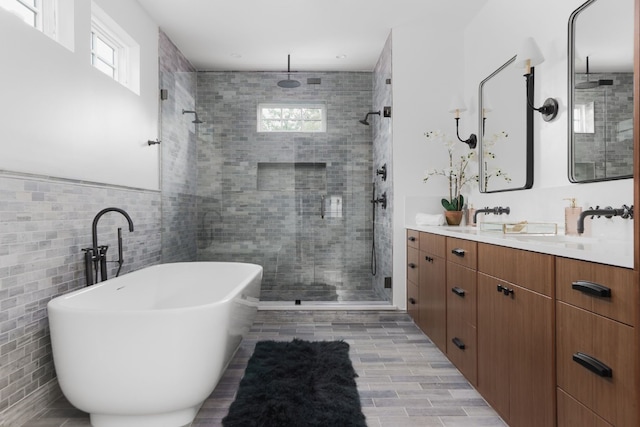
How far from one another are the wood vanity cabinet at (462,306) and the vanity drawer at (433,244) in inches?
4.7

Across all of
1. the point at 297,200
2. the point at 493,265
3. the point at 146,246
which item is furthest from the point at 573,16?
the point at 146,246

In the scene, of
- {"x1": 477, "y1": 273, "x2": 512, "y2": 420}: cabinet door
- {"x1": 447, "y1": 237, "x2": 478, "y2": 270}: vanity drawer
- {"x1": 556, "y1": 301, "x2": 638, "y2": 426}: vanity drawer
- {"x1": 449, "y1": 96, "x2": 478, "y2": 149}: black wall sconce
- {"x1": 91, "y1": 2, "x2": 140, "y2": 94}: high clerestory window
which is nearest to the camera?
{"x1": 556, "y1": 301, "x2": 638, "y2": 426}: vanity drawer

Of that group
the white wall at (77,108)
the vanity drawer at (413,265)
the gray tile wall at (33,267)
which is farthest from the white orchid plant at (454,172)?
the gray tile wall at (33,267)

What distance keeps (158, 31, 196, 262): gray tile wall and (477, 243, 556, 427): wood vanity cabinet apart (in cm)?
280

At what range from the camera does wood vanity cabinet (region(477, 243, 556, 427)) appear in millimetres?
1492

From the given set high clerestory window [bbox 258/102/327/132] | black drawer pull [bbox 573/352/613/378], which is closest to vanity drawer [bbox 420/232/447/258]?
black drawer pull [bbox 573/352/613/378]

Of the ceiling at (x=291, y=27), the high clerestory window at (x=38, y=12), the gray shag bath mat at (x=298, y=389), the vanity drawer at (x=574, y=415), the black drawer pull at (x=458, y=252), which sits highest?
the ceiling at (x=291, y=27)

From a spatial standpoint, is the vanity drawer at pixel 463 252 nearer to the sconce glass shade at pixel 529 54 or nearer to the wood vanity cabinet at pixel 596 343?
the wood vanity cabinet at pixel 596 343

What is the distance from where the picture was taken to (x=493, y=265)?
6.34ft

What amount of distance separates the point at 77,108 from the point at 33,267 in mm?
1011

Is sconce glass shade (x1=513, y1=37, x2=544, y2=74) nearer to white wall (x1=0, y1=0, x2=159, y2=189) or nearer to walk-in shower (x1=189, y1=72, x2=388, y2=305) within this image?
walk-in shower (x1=189, y1=72, x2=388, y2=305)

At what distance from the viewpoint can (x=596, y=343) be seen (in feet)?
4.00

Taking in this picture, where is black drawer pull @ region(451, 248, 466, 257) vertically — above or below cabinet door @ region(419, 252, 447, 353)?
above

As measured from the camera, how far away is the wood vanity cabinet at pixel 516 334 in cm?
149
